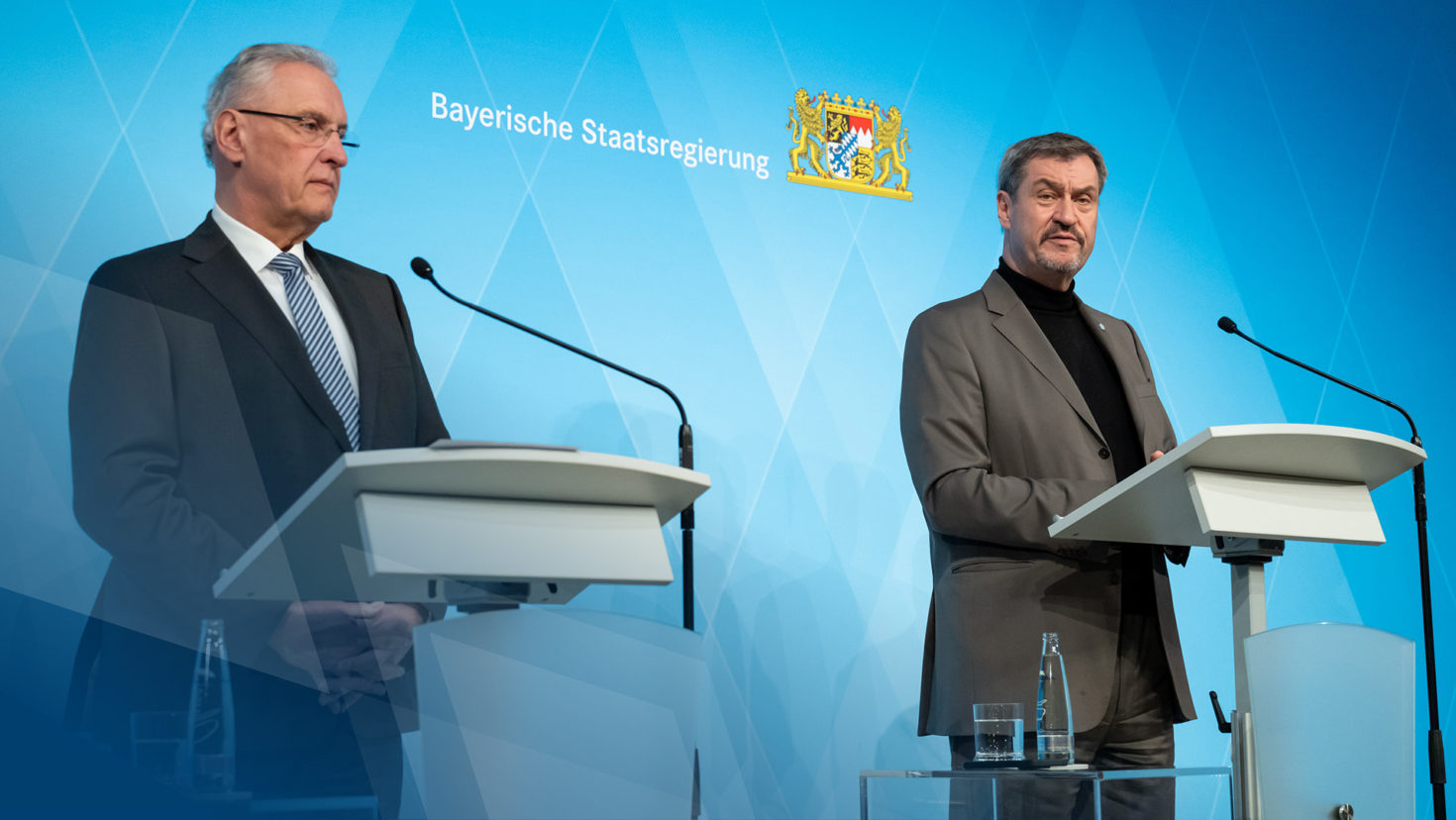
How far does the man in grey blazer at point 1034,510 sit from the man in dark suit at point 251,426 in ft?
3.37

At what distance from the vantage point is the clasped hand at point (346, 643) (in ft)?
6.43

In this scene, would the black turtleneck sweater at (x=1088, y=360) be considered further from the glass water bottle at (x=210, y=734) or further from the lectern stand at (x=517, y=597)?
the glass water bottle at (x=210, y=734)

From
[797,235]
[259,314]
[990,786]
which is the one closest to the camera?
[990,786]

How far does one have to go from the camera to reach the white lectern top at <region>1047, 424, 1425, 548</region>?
2.04 meters

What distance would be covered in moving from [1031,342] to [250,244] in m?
1.60

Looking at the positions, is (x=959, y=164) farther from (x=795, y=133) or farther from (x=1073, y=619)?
(x=1073, y=619)

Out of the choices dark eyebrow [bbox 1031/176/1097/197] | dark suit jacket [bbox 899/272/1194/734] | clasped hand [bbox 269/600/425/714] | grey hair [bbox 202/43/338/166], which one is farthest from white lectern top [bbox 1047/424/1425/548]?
grey hair [bbox 202/43/338/166]

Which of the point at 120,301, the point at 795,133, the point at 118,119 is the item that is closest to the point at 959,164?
the point at 795,133

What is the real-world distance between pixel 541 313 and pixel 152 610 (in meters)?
1.63

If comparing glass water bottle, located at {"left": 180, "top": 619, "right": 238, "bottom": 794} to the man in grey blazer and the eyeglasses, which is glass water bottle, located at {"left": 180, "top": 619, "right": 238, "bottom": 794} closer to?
the eyeglasses

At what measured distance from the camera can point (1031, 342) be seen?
281 centimetres

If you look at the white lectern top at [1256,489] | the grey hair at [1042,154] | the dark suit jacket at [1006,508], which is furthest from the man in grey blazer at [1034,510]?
the white lectern top at [1256,489]

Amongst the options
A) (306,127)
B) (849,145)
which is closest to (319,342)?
(306,127)

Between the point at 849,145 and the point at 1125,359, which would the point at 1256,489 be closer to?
the point at 1125,359
